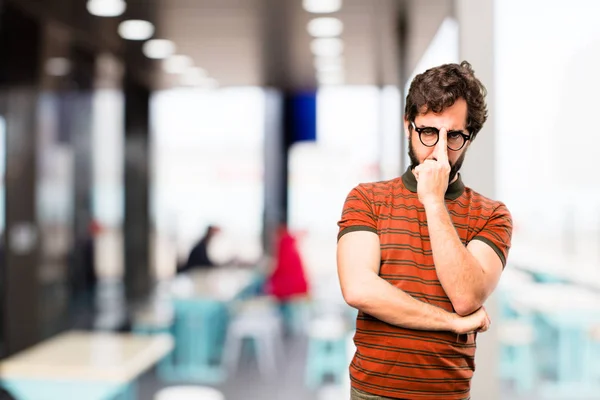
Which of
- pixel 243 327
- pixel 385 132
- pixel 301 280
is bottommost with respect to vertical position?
pixel 243 327

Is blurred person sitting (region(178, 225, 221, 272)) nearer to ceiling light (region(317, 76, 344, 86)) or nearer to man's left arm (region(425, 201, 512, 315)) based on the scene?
ceiling light (region(317, 76, 344, 86))

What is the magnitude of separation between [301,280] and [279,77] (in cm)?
193

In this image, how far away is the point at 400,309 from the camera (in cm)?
140

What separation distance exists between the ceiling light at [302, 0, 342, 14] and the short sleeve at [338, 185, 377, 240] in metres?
2.20

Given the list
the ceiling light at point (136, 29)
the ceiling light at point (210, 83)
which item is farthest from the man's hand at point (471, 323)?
the ceiling light at point (210, 83)

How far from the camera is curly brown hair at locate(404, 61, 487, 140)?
1439 millimetres

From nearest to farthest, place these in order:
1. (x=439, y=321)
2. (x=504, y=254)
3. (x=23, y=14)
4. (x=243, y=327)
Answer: (x=439, y=321), (x=504, y=254), (x=23, y=14), (x=243, y=327)

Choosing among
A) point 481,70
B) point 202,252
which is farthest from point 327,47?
point 202,252

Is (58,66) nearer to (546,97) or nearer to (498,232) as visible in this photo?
(546,97)

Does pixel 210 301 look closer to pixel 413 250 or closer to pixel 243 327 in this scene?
pixel 243 327

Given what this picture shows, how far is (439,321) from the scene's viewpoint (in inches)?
55.6

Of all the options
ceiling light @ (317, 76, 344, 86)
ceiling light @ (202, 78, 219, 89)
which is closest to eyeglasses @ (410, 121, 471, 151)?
ceiling light @ (317, 76, 344, 86)

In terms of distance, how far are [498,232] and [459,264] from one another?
191 mm

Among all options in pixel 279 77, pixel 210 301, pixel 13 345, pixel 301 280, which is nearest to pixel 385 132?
pixel 279 77
